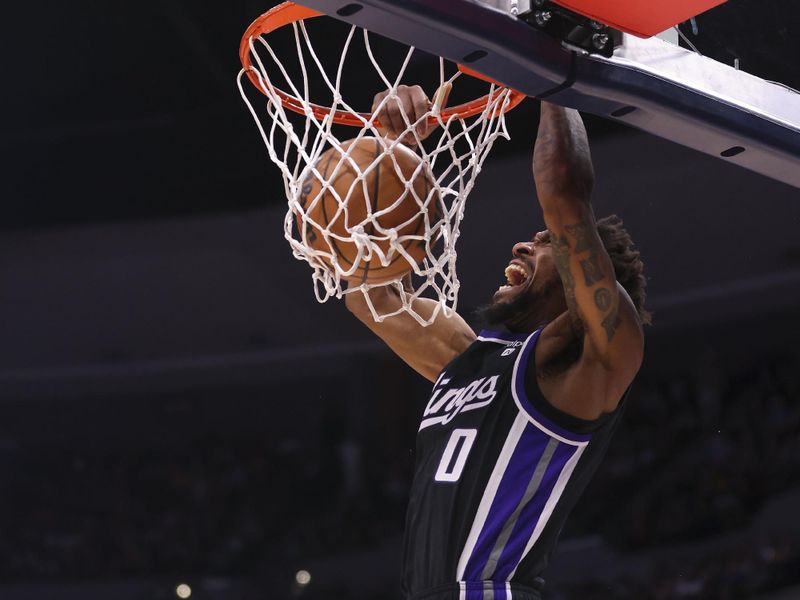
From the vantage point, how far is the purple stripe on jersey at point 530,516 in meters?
2.18

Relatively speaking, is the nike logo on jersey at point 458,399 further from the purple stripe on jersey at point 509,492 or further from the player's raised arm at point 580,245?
the player's raised arm at point 580,245

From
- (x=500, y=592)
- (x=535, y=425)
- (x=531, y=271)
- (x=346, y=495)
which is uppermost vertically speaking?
(x=531, y=271)

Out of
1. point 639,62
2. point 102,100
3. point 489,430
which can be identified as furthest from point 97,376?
point 639,62

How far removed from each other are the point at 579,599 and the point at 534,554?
12.7 ft

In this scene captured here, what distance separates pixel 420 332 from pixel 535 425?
66 centimetres

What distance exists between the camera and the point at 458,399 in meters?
2.39

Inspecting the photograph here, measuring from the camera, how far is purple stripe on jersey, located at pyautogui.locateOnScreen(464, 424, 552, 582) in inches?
85.7

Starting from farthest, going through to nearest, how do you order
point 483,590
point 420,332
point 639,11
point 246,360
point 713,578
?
point 246,360 < point 713,578 < point 420,332 < point 483,590 < point 639,11

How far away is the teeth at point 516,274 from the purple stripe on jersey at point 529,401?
0.81ft

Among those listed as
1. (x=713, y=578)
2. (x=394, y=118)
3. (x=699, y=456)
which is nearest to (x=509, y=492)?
(x=394, y=118)

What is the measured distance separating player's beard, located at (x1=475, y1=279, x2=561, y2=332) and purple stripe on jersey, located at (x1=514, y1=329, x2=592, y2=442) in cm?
20

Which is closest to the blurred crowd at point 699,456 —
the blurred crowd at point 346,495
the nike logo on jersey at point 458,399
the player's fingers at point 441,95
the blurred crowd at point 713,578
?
the blurred crowd at point 346,495

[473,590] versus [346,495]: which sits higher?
[473,590]

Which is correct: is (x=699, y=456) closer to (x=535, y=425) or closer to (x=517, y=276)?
(x=517, y=276)
